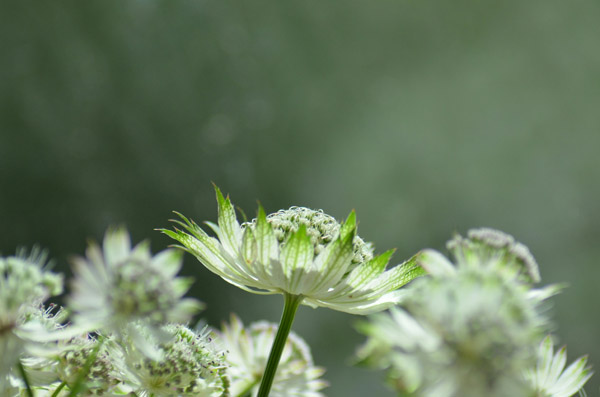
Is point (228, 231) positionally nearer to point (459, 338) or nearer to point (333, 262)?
point (333, 262)

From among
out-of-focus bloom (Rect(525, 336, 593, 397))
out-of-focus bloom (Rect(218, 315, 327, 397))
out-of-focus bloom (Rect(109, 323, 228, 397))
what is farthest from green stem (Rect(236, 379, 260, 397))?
out-of-focus bloom (Rect(525, 336, 593, 397))

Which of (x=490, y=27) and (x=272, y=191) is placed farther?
(x=490, y=27)

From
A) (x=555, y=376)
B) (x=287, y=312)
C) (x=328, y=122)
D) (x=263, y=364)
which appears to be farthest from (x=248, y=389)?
(x=328, y=122)

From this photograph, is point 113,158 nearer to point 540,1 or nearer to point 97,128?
point 97,128

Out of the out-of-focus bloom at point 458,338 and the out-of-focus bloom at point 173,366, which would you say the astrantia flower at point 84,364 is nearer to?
the out-of-focus bloom at point 173,366

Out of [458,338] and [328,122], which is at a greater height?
[328,122]

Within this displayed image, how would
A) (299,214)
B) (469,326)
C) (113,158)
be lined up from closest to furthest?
(469,326) → (299,214) → (113,158)

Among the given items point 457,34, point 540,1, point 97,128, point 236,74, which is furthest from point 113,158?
point 540,1
